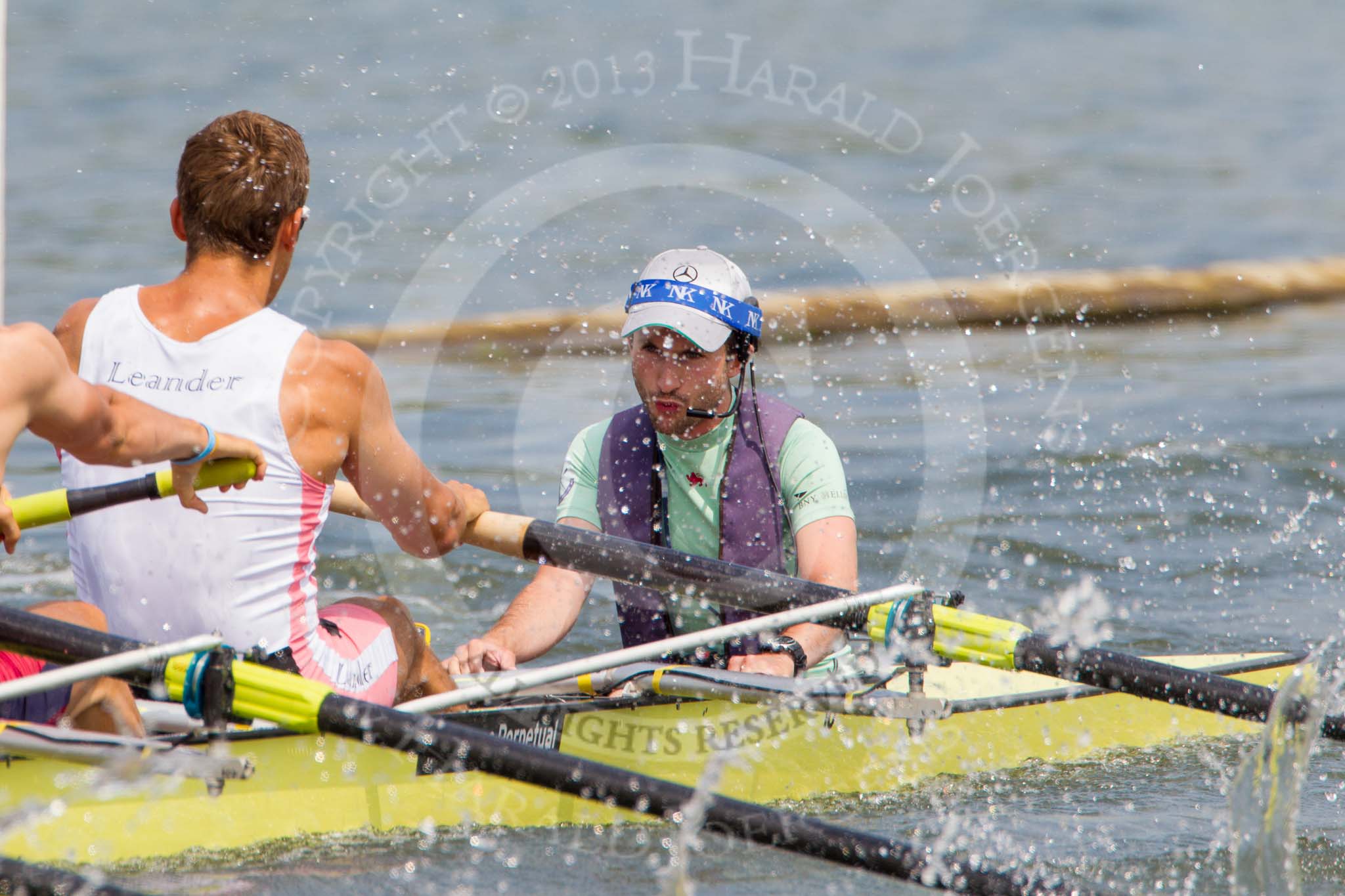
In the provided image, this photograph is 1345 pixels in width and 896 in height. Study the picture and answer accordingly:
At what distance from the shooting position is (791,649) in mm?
4348

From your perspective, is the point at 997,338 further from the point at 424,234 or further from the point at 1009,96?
the point at 1009,96

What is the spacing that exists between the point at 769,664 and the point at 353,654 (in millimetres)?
1172

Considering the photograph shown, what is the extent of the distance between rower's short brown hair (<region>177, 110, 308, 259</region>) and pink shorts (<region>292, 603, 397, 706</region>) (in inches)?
38.2

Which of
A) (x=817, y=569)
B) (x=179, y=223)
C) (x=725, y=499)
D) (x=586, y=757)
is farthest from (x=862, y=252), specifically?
(x=179, y=223)

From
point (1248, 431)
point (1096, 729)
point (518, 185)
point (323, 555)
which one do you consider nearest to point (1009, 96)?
point (518, 185)

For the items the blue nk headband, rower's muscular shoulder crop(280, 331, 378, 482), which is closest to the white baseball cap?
the blue nk headband

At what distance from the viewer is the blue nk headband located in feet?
14.4

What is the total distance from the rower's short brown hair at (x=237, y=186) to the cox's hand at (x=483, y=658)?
4.25 feet

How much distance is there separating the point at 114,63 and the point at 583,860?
16834mm

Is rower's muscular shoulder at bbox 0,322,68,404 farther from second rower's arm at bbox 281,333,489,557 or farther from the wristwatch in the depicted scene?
the wristwatch

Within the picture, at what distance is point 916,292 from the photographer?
12008mm

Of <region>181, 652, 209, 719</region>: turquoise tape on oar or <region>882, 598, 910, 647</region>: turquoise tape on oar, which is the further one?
<region>882, 598, 910, 647</region>: turquoise tape on oar

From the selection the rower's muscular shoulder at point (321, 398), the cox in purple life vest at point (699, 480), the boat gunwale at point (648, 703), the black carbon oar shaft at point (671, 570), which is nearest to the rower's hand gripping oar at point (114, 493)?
the rower's muscular shoulder at point (321, 398)

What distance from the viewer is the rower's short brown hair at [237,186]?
11.3 feet
